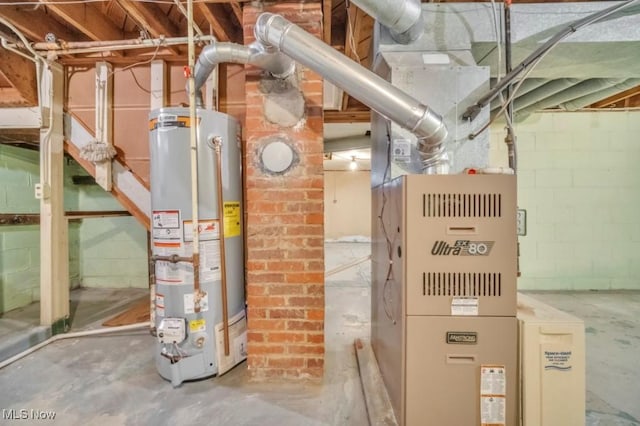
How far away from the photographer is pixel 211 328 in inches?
69.6

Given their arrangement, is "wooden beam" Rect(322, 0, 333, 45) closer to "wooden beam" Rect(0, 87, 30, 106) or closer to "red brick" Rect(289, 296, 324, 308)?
"red brick" Rect(289, 296, 324, 308)

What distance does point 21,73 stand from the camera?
2.22 m

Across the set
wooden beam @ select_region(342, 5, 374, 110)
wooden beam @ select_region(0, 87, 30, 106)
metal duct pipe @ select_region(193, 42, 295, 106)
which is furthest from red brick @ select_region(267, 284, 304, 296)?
wooden beam @ select_region(0, 87, 30, 106)

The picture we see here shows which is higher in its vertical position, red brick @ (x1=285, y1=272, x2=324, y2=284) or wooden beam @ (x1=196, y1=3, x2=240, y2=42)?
wooden beam @ (x1=196, y1=3, x2=240, y2=42)

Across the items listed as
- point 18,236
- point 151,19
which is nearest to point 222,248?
point 151,19

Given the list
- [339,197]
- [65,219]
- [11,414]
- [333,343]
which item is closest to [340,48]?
[333,343]

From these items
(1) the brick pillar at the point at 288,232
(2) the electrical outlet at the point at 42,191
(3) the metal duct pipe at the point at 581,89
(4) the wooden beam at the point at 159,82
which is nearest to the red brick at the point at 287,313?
(1) the brick pillar at the point at 288,232

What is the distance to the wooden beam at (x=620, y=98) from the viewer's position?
3236 mm

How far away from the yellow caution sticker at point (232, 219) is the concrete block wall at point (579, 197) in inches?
133

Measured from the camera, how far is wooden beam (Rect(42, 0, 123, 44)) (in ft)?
5.88

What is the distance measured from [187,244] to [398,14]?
5.61 feet

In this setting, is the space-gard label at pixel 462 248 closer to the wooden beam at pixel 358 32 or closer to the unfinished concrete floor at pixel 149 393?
the unfinished concrete floor at pixel 149 393

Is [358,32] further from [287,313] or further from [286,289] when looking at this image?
[287,313]

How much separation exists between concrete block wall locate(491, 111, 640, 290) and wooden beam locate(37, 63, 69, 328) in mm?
4666
